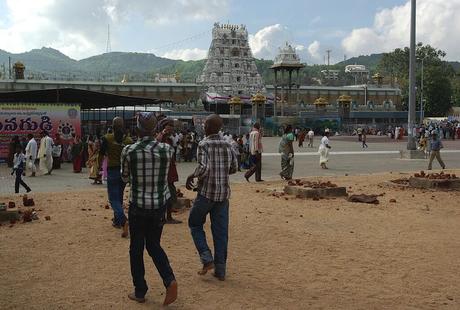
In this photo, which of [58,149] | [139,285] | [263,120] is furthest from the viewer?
[263,120]

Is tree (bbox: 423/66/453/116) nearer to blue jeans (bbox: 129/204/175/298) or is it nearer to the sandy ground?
the sandy ground

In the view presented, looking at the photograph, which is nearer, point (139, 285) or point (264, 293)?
point (139, 285)

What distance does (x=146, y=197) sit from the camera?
176 inches

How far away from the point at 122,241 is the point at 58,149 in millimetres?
13088

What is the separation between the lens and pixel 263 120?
5809 cm

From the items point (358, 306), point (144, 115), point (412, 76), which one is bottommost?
point (358, 306)

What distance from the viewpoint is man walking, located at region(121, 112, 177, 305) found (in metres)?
4.46

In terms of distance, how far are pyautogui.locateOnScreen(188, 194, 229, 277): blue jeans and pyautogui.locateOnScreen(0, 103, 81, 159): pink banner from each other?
16.2m

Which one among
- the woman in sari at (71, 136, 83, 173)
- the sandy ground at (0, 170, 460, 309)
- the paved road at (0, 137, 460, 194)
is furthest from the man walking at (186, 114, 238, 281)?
the woman in sari at (71, 136, 83, 173)

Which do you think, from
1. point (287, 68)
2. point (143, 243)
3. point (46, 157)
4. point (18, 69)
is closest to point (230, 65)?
point (287, 68)

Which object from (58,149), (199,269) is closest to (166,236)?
(199,269)

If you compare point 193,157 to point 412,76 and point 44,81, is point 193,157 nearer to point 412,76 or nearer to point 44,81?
point 412,76

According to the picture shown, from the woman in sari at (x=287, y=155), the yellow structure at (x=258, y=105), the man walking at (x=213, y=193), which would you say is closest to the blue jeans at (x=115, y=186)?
the man walking at (x=213, y=193)

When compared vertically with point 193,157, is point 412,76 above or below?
above
